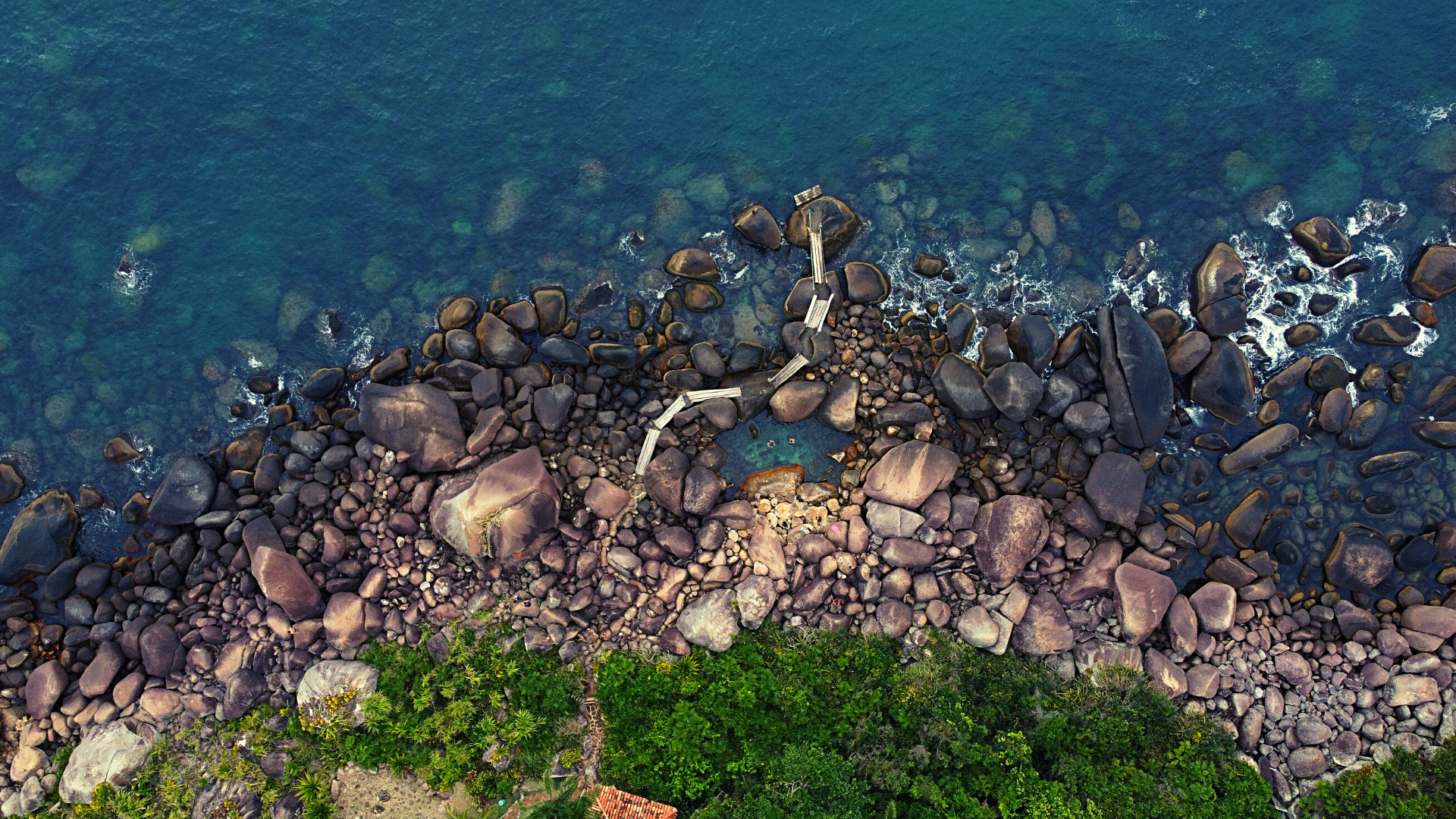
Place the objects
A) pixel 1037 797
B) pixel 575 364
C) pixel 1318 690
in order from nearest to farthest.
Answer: pixel 1037 797 → pixel 1318 690 → pixel 575 364

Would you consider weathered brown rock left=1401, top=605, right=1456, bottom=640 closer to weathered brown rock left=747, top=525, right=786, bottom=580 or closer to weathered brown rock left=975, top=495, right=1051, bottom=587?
weathered brown rock left=975, top=495, right=1051, bottom=587

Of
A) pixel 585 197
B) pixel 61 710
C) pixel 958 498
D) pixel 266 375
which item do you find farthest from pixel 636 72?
pixel 61 710

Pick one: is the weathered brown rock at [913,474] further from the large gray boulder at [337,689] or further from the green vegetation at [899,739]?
the large gray boulder at [337,689]

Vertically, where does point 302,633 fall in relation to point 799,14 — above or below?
below

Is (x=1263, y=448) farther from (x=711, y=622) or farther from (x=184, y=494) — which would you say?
(x=184, y=494)

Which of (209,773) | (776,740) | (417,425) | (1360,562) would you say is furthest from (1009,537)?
(209,773)

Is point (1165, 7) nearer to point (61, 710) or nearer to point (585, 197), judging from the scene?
point (585, 197)

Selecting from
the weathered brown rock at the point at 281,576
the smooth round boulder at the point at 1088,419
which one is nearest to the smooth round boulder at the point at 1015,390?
the smooth round boulder at the point at 1088,419
